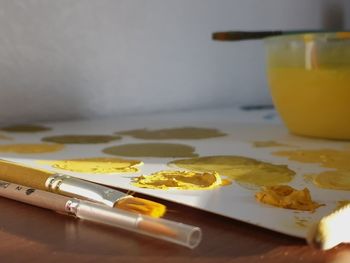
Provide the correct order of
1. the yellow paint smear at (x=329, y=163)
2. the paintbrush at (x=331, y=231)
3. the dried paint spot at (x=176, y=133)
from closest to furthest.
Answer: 1. the paintbrush at (x=331, y=231)
2. the yellow paint smear at (x=329, y=163)
3. the dried paint spot at (x=176, y=133)

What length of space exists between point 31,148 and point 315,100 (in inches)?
10.9

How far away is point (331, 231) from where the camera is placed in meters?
0.24

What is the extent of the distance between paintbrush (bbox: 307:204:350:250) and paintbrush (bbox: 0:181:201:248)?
0.05 m

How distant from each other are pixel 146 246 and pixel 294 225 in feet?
0.24

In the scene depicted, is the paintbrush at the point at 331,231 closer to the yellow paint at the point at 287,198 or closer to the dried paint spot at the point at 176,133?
the yellow paint at the point at 287,198

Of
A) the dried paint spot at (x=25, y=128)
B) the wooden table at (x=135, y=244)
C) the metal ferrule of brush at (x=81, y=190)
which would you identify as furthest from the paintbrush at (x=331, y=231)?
the dried paint spot at (x=25, y=128)

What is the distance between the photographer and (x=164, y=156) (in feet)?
1.48

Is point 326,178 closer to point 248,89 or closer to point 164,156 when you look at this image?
point 164,156

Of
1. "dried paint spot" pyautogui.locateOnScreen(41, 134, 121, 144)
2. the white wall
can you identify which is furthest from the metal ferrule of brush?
the white wall

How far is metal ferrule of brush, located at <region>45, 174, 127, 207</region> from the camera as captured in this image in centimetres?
29

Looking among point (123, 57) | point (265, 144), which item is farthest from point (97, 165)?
point (123, 57)

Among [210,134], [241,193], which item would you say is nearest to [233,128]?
[210,134]

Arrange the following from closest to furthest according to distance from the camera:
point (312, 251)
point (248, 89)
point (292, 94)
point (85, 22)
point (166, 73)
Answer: point (312, 251) < point (292, 94) < point (85, 22) < point (166, 73) < point (248, 89)

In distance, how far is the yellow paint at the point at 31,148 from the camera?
475mm
